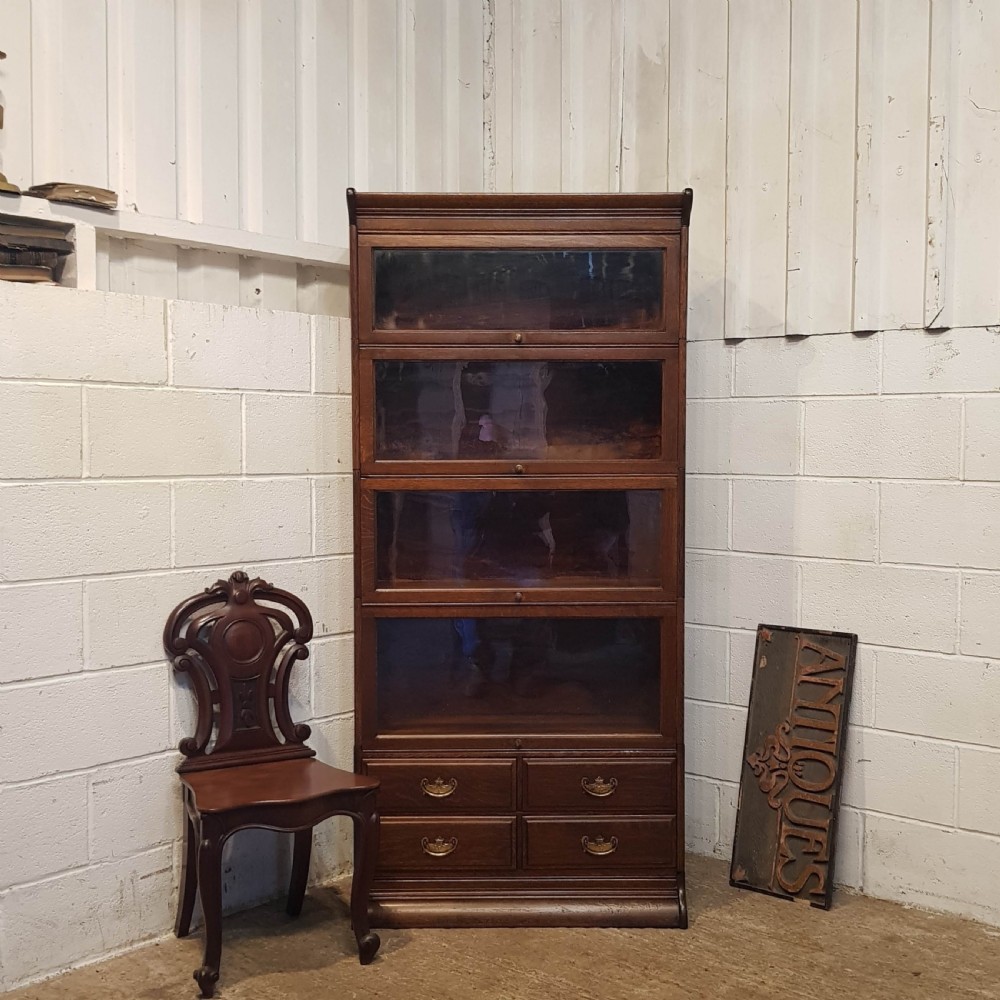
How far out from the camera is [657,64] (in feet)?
10.5

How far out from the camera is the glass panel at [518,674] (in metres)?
2.88

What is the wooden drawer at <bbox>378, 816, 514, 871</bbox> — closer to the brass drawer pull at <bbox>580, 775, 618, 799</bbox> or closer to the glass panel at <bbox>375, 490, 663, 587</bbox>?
the brass drawer pull at <bbox>580, 775, 618, 799</bbox>

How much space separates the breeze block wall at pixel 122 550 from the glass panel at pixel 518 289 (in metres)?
0.31

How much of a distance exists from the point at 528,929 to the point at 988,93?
238cm

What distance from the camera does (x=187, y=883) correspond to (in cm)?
265

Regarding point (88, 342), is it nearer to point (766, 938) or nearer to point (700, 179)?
point (700, 179)

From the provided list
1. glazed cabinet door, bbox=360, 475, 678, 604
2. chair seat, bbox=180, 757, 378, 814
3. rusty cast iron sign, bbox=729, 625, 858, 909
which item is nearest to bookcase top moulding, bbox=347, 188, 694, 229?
glazed cabinet door, bbox=360, 475, 678, 604

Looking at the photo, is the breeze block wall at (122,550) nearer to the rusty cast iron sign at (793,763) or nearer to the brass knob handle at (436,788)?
the brass knob handle at (436,788)

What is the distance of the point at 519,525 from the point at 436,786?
709mm

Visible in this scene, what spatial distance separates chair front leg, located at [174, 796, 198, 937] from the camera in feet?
8.64

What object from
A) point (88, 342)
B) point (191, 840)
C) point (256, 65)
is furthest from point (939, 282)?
point (191, 840)

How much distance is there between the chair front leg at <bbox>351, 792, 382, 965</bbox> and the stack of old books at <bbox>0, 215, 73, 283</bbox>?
1419mm

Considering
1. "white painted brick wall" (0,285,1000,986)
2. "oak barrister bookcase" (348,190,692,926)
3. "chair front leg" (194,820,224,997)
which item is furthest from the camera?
"oak barrister bookcase" (348,190,692,926)

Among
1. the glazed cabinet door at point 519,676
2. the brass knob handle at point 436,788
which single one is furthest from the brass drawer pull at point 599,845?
the brass knob handle at point 436,788
